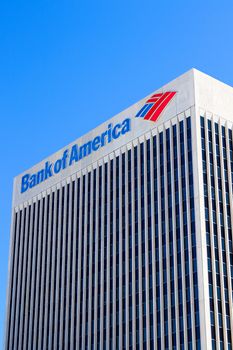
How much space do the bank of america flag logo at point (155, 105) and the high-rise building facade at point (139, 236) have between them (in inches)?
8.2

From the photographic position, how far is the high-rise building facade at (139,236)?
9269cm

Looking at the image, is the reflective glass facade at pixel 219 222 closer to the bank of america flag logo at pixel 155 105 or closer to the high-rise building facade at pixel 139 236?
the high-rise building facade at pixel 139 236

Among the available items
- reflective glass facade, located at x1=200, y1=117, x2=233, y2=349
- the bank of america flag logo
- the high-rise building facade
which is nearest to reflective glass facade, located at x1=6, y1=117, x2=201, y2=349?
the high-rise building facade

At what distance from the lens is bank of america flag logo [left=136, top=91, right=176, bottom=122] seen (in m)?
107

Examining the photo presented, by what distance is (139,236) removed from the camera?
103125 millimetres

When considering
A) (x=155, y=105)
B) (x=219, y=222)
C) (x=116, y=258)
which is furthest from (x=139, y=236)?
(x=155, y=105)

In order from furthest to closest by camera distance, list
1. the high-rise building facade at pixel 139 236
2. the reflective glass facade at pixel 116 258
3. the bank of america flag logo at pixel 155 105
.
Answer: the bank of america flag logo at pixel 155 105, the reflective glass facade at pixel 116 258, the high-rise building facade at pixel 139 236

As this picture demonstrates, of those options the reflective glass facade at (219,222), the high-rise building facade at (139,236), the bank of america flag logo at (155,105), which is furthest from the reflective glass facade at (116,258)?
the bank of america flag logo at (155,105)

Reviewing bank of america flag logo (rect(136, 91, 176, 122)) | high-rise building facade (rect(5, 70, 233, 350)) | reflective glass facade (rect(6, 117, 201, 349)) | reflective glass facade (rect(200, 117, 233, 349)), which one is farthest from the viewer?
bank of america flag logo (rect(136, 91, 176, 122))

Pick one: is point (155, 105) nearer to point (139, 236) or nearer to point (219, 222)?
point (139, 236)

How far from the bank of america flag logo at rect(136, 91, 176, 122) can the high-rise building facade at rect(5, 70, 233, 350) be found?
0.68 feet

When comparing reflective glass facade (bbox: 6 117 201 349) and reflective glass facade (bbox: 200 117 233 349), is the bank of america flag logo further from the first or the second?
reflective glass facade (bbox: 200 117 233 349)

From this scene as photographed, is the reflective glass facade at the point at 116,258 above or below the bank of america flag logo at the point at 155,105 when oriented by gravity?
below

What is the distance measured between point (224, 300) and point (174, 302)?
6.65 m
